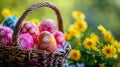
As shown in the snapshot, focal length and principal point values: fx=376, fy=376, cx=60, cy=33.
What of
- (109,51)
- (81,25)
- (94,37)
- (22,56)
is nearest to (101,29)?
(94,37)

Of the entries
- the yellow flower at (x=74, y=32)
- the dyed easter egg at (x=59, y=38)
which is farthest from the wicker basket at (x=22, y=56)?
the yellow flower at (x=74, y=32)

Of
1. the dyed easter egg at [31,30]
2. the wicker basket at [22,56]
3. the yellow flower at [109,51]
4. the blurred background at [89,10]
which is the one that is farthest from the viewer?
the blurred background at [89,10]

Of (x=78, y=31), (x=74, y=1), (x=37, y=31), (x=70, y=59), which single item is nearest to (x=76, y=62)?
(x=70, y=59)

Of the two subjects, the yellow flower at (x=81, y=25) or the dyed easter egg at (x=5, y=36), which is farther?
the yellow flower at (x=81, y=25)

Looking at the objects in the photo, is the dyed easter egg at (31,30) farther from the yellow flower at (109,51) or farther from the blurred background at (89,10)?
the blurred background at (89,10)

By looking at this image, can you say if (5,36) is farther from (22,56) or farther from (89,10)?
(89,10)

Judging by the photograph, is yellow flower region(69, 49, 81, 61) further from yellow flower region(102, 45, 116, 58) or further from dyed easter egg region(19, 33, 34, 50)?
dyed easter egg region(19, 33, 34, 50)
